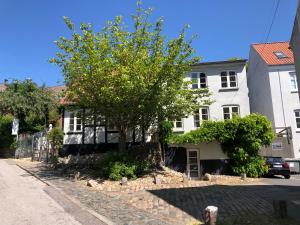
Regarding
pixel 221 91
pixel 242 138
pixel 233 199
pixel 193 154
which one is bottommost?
pixel 233 199

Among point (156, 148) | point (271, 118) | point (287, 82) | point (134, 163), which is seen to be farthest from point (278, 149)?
point (134, 163)

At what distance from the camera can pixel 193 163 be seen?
21.1 metres

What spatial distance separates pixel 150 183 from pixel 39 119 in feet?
76.5

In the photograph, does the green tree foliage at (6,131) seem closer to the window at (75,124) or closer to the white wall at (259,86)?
the window at (75,124)

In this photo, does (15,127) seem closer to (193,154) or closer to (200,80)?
(200,80)

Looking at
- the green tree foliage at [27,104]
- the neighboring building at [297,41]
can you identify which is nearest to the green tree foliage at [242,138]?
the neighboring building at [297,41]

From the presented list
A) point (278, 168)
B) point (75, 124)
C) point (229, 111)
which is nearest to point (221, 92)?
point (229, 111)

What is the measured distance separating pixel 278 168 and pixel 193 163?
5.29 m

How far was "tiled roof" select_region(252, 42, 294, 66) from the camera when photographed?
89.8ft

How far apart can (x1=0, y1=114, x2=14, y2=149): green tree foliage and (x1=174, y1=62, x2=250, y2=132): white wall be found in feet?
68.9

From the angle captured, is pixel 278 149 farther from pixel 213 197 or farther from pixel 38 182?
pixel 38 182

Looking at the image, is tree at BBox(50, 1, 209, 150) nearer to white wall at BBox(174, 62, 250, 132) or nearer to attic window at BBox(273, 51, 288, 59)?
white wall at BBox(174, 62, 250, 132)

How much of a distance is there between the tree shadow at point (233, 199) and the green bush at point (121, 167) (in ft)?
10.8

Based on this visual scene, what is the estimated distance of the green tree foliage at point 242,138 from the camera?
19453mm
